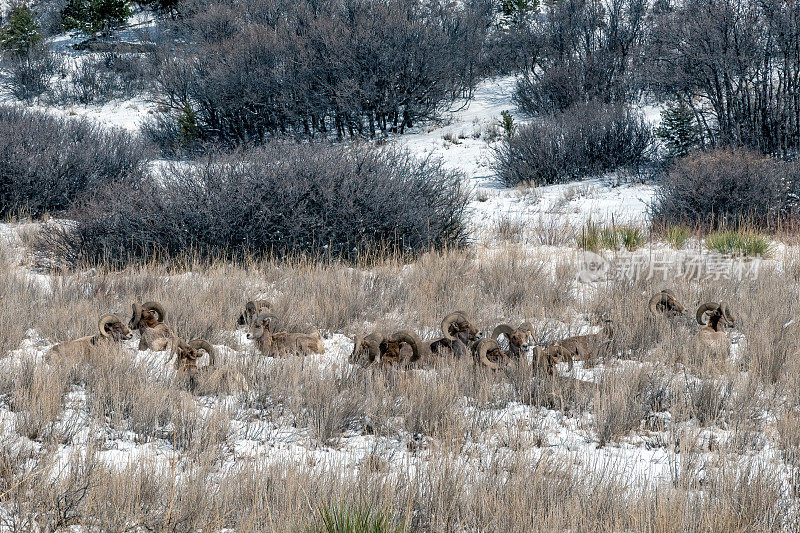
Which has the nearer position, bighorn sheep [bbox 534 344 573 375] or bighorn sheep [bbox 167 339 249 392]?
bighorn sheep [bbox 167 339 249 392]

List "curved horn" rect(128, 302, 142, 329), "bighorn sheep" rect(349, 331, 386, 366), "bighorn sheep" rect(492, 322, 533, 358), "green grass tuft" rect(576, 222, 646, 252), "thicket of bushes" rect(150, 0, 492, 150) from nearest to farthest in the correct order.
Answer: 1. "bighorn sheep" rect(349, 331, 386, 366)
2. "bighorn sheep" rect(492, 322, 533, 358)
3. "curved horn" rect(128, 302, 142, 329)
4. "green grass tuft" rect(576, 222, 646, 252)
5. "thicket of bushes" rect(150, 0, 492, 150)

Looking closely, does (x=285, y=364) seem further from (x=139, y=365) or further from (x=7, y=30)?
(x=7, y=30)

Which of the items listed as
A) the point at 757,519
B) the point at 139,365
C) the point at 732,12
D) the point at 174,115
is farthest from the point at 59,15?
the point at 757,519

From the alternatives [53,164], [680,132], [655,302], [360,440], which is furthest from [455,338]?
[680,132]

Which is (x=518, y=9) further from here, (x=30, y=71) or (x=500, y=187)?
(x=30, y=71)

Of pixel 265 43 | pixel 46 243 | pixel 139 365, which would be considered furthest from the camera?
pixel 265 43

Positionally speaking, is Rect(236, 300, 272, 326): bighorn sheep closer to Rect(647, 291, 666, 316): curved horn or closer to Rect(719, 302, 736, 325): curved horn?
Rect(647, 291, 666, 316): curved horn

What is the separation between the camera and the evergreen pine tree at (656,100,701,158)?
16656 millimetres

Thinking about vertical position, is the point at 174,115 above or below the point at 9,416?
above

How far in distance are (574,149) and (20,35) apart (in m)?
23.3

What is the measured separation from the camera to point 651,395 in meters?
3.76

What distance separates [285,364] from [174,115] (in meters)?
21.0

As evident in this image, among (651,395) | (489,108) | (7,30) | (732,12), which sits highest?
(7,30)

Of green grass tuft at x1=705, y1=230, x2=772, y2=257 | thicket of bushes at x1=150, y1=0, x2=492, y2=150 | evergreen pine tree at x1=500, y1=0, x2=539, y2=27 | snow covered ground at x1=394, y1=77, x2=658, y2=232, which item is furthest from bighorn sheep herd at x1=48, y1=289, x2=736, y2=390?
evergreen pine tree at x1=500, y1=0, x2=539, y2=27
